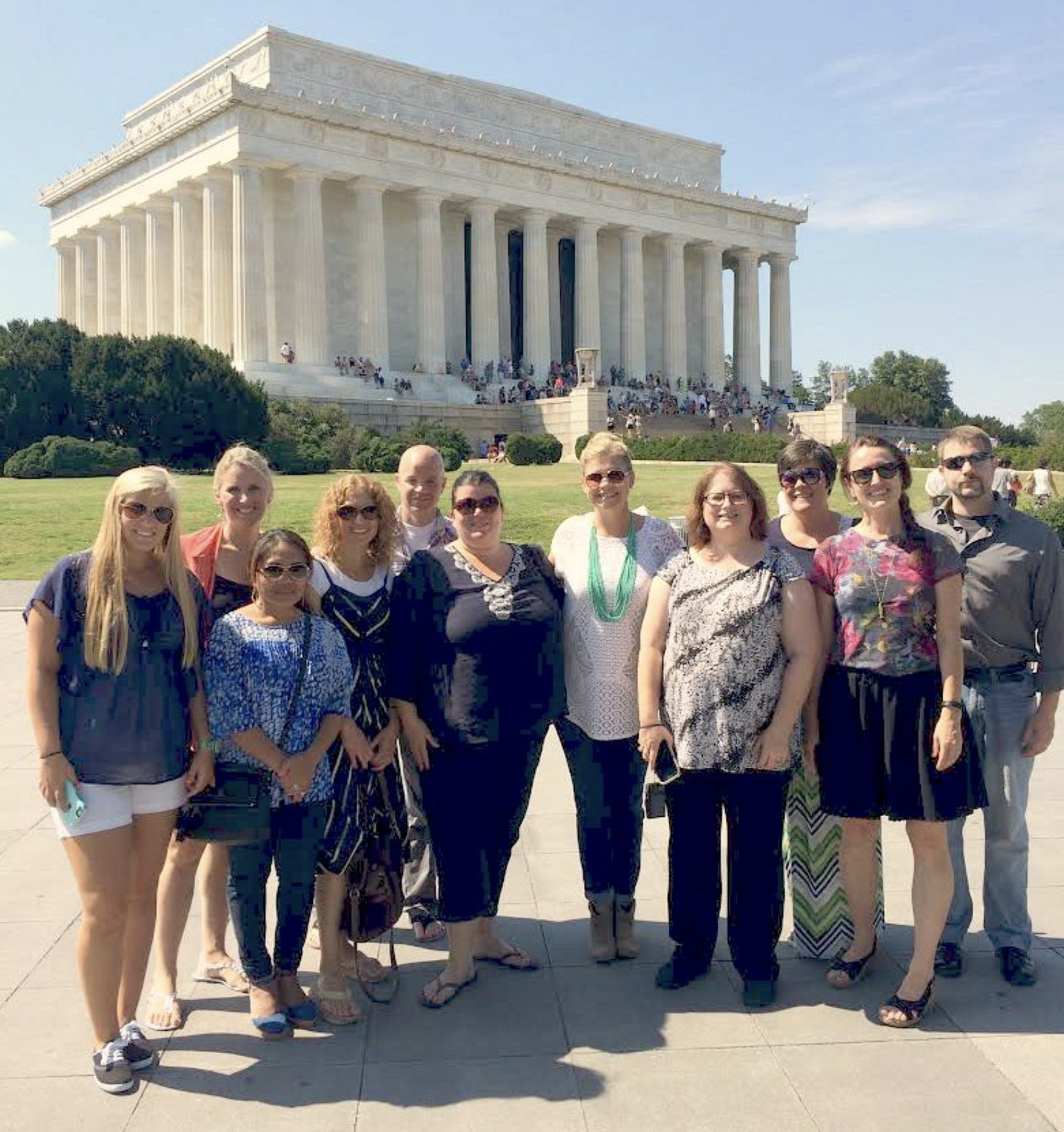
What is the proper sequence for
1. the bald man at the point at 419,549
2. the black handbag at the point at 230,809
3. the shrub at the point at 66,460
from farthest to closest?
the shrub at the point at 66,460, the bald man at the point at 419,549, the black handbag at the point at 230,809

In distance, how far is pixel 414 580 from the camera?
4816 millimetres

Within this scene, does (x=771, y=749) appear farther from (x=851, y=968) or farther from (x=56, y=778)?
(x=56, y=778)

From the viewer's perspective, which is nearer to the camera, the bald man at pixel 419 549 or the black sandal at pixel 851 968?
the black sandal at pixel 851 968

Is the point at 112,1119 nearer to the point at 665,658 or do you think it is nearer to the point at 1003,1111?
the point at 665,658

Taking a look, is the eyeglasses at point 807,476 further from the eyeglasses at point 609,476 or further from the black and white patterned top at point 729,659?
the eyeglasses at point 609,476

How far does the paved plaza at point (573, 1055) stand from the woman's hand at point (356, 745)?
107 centimetres

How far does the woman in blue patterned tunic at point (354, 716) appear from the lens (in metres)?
4.71

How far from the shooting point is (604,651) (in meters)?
5.08

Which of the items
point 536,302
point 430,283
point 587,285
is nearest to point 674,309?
point 587,285

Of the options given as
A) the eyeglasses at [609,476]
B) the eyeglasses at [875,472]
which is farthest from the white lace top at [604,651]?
the eyeglasses at [875,472]

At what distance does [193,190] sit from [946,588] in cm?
5339

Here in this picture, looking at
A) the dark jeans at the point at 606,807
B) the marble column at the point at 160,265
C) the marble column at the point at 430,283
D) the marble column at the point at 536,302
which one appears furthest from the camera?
the marble column at the point at 536,302

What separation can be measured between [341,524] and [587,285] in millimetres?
57536

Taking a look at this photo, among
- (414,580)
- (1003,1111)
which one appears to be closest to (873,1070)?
(1003,1111)
